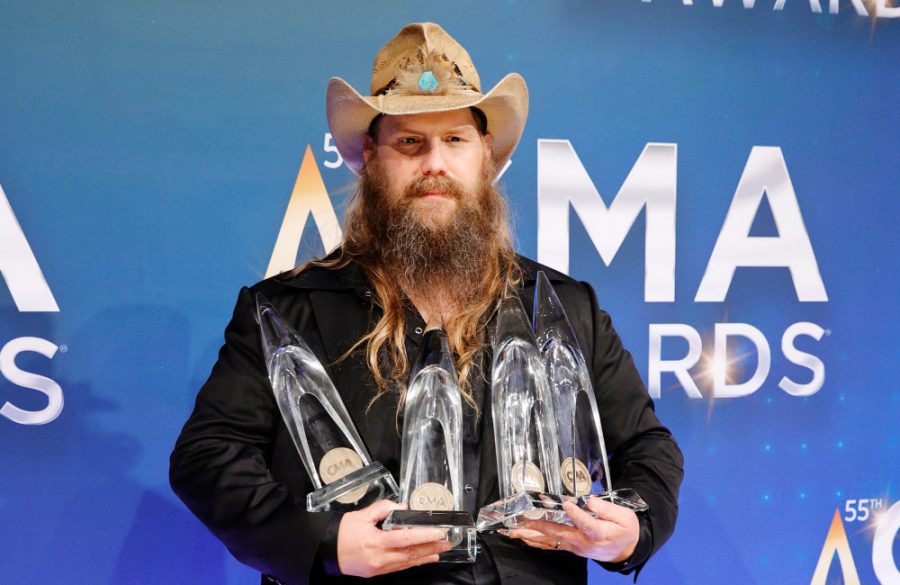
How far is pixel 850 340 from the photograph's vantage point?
2.84m

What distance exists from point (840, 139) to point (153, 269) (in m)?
2.16

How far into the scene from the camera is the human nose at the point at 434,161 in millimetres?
1904

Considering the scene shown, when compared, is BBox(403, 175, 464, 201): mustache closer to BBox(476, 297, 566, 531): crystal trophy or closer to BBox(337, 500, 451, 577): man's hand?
BBox(476, 297, 566, 531): crystal trophy

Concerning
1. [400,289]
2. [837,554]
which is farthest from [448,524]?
[837,554]

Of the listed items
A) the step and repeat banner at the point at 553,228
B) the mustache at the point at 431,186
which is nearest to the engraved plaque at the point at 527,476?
the mustache at the point at 431,186

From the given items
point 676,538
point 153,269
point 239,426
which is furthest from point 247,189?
point 676,538

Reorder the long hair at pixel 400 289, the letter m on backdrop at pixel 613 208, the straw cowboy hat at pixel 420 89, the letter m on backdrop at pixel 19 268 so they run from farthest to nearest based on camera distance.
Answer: the letter m on backdrop at pixel 613 208
the letter m on backdrop at pixel 19 268
the straw cowboy hat at pixel 420 89
the long hair at pixel 400 289

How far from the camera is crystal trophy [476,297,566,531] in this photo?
1.47 metres

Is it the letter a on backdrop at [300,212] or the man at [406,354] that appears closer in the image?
the man at [406,354]

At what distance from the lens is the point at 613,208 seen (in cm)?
265

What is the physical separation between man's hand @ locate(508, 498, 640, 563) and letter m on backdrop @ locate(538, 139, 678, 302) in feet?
4.08

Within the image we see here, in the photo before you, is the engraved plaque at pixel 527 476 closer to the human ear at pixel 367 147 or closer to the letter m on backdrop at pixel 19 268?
the human ear at pixel 367 147

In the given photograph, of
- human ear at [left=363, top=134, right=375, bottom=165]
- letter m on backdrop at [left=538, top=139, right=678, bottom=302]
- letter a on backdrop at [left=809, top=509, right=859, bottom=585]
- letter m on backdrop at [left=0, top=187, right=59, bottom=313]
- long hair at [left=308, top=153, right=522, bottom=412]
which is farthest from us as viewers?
letter a on backdrop at [left=809, top=509, right=859, bottom=585]

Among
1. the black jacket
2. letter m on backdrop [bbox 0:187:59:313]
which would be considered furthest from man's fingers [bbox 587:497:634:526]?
letter m on backdrop [bbox 0:187:59:313]
